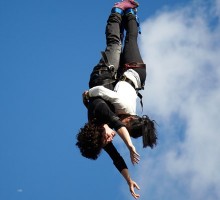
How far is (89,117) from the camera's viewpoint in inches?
359

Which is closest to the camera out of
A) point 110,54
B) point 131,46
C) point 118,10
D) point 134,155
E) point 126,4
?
point 134,155

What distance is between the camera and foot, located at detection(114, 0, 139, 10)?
34.4 feet

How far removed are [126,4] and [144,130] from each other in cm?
310

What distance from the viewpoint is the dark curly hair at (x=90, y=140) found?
348 inches

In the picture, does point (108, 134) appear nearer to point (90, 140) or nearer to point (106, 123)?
point (106, 123)

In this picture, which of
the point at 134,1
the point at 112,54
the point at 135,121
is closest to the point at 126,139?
the point at 135,121

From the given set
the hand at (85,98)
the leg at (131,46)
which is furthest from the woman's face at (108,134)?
the leg at (131,46)

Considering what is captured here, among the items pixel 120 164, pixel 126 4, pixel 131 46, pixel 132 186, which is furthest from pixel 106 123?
pixel 126 4

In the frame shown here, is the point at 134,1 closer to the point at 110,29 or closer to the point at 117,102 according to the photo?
the point at 110,29

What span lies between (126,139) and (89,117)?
3.55 feet

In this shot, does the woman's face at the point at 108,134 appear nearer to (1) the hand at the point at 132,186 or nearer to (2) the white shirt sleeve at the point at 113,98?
(2) the white shirt sleeve at the point at 113,98

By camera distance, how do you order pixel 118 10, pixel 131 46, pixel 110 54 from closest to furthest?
pixel 110 54 → pixel 131 46 → pixel 118 10

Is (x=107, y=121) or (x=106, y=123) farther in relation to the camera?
(x=106, y=123)

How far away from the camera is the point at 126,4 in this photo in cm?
1055
